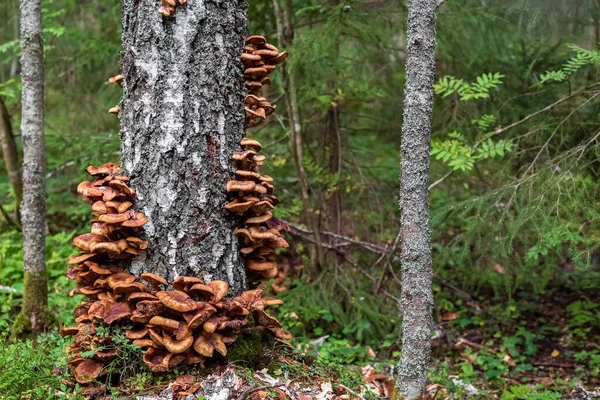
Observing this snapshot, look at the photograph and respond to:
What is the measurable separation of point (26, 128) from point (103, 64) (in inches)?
146

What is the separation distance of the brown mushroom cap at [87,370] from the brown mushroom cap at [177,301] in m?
0.58

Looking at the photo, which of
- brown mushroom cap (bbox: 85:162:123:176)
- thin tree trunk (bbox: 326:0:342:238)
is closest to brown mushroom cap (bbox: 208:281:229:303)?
brown mushroom cap (bbox: 85:162:123:176)

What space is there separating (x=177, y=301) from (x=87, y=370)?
0.70m

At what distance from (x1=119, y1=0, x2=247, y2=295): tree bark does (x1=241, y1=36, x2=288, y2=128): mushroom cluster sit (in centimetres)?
22

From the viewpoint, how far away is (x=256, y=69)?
3346mm

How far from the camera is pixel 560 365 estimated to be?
5.96m

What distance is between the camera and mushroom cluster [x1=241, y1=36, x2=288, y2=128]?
11.1 feet

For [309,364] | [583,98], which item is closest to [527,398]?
[309,364]

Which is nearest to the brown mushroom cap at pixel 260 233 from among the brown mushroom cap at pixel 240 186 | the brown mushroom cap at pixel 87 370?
the brown mushroom cap at pixel 240 186

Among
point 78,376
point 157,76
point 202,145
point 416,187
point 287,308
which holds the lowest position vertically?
point 287,308

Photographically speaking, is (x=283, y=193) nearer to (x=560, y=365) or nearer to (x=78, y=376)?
(x=560, y=365)

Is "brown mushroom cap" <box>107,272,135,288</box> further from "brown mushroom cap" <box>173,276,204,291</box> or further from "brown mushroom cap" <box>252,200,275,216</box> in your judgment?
"brown mushroom cap" <box>252,200,275,216</box>

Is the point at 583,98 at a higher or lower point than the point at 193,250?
higher

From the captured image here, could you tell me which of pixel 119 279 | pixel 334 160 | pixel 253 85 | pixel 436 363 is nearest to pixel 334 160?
pixel 334 160
